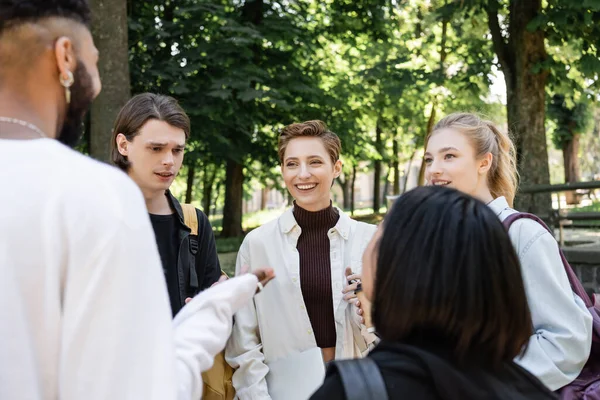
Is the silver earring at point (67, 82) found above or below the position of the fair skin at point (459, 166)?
above

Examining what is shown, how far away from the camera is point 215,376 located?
2912 millimetres

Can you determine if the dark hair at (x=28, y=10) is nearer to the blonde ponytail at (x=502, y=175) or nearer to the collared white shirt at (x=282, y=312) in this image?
the collared white shirt at (x=282, y=312)

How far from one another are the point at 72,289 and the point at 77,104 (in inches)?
17.9

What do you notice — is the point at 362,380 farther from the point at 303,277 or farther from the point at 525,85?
the point at 525,85

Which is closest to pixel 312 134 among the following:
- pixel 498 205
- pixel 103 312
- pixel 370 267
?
pixel 498 205

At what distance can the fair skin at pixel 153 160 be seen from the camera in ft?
10.2

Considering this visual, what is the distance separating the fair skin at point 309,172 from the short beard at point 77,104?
198 cm

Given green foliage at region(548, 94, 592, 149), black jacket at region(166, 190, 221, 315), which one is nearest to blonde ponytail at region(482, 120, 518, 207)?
black jacket at region(166, 190, 221, 315)

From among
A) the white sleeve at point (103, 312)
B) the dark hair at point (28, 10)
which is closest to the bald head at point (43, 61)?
the dark hair at point (28, 10)

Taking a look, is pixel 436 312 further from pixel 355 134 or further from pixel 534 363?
pixel 355 134

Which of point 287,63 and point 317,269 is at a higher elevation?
point 287,63

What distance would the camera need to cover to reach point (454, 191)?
165 centimetres

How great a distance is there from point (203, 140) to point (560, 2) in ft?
21.7

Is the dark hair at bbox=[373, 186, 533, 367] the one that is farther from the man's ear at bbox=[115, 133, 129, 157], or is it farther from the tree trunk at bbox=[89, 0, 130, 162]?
the tree trunk at bbox=[89, 0, 130, 162]
